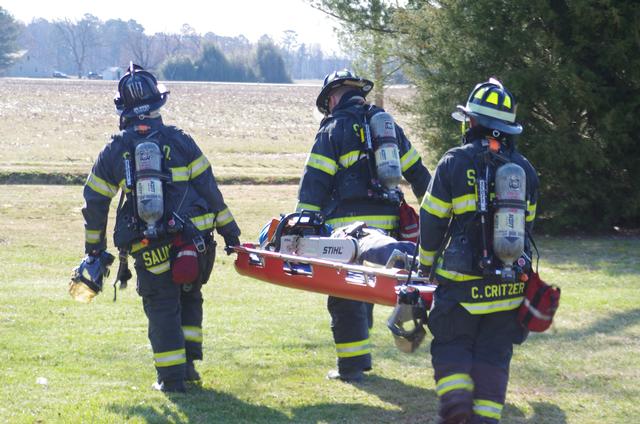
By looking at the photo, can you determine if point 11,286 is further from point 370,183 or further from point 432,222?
point 432,222

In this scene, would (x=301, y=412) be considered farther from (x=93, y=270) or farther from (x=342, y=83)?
(x=342, y=83)

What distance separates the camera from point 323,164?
6762 mm

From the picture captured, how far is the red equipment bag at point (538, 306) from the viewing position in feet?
16.8

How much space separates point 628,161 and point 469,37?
306cm

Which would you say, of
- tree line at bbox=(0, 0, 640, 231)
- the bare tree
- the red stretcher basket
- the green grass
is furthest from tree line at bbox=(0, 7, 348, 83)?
the red stretcher basket

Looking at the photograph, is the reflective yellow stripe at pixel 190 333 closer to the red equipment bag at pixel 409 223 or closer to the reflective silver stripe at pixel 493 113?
the red equipment bag at pixel 409 223

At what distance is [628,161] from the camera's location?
46.1ft

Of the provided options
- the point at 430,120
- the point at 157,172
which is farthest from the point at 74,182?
the point at 157,172

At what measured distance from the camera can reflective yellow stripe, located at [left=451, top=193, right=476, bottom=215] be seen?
16.9 ft

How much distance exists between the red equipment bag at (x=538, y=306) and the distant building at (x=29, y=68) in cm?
10648

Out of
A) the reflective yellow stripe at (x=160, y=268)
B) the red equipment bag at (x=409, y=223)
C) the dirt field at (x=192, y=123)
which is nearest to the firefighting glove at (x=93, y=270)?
the reflective yellow stripe at (x=160, y=268)

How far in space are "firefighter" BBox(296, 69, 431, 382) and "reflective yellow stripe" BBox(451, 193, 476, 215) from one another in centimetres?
152

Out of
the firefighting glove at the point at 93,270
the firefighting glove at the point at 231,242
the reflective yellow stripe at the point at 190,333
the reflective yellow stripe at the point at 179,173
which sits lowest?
the reflective yellow stripe at the point at 190,333

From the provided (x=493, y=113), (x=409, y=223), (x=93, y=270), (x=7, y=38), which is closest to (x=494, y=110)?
(x=493, y=113)
